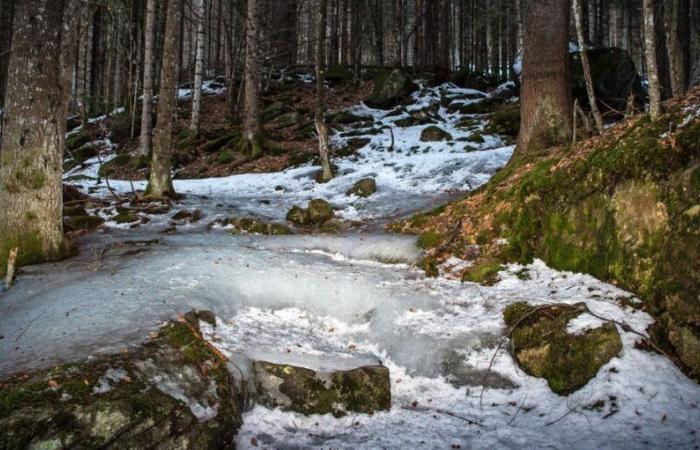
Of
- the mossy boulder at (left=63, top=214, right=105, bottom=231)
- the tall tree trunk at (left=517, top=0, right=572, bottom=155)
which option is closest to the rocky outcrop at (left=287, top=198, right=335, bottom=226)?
the mossy boulder at (left=63, top=214, right=105, bottom=231)

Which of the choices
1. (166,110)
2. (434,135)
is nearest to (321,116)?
(166,110)

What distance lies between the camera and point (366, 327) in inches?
185

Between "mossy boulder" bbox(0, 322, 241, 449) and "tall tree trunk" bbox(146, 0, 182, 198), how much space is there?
8.31 metres

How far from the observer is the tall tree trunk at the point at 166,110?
33.0ft

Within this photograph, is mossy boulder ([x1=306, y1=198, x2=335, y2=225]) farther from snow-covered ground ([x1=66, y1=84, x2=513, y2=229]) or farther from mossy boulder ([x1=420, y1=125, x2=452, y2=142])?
mossy boulder ([x1=420, y1=125, x2=452, y2=142])

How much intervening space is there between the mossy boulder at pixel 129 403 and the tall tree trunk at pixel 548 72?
6371mm

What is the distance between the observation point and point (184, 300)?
4523 millimetres

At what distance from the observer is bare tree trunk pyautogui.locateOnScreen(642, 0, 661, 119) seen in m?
4.84

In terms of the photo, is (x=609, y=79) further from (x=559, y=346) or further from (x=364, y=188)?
(x=559, y=346)

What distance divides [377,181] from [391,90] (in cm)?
1057

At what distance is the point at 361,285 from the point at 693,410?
135 inches

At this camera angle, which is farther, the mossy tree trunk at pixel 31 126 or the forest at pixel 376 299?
the mossy tree trunk at pixel 31 126

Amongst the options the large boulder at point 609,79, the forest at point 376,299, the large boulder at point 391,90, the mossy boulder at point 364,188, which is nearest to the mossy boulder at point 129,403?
the forest at point 376,299

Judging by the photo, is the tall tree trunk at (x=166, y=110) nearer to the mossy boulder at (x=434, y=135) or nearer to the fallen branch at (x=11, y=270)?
the fallen branch at (x=11, y=270)
